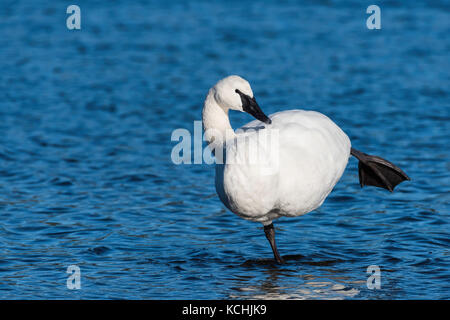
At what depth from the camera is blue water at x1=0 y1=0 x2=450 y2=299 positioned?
712cm

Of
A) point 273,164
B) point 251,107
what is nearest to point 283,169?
point 273,164

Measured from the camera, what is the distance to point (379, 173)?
850cm

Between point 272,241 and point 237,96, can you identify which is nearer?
point 237,96

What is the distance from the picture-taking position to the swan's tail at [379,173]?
8477 mm

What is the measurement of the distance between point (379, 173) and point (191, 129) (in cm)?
451

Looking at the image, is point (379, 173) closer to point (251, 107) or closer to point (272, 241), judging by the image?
point (272, 241)

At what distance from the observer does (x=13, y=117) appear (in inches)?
506

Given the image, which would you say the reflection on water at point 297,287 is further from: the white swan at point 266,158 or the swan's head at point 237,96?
the swan's head at point 237,96

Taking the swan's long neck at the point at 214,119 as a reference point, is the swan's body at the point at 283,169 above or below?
below

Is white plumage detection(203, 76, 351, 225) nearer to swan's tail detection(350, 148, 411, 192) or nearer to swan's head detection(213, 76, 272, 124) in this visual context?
swan's head detection(213, 76, 272, 124)

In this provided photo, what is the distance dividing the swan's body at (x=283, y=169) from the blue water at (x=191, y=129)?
723mm

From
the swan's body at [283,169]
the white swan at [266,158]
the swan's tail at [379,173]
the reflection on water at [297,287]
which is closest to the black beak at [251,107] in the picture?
the white swan at [266,158]
